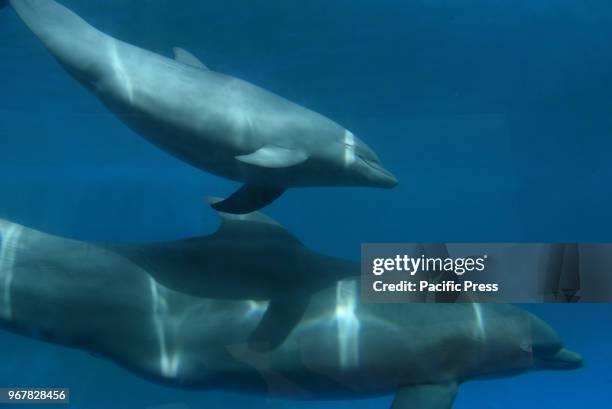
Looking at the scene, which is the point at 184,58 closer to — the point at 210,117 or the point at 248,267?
the point at 210,117

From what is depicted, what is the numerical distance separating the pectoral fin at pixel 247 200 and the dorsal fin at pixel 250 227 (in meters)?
0.20

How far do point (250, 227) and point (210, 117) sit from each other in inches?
38.5

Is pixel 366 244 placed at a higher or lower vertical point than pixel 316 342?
higher

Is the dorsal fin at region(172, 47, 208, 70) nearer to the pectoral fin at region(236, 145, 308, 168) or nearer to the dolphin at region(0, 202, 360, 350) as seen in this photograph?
the pectoral fin at region(236, 145, 308, 168)

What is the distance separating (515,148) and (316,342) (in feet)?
7.34

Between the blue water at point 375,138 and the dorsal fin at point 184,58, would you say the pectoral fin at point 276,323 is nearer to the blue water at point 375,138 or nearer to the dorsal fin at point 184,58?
the blue water at point 375,138

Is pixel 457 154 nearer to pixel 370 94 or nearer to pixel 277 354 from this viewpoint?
pixel 370 94

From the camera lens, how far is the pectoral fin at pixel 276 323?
4602mm

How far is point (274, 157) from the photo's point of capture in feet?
15.3

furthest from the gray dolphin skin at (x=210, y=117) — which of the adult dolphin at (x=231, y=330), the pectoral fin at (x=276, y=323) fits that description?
the adult dolphin at (x=231, y=330)

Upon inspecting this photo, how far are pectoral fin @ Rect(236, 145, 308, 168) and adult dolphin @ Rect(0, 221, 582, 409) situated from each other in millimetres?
1052

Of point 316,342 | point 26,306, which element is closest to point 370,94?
point 316,342

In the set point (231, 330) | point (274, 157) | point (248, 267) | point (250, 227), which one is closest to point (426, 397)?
point (231, 330)

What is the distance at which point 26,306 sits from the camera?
180 inches
